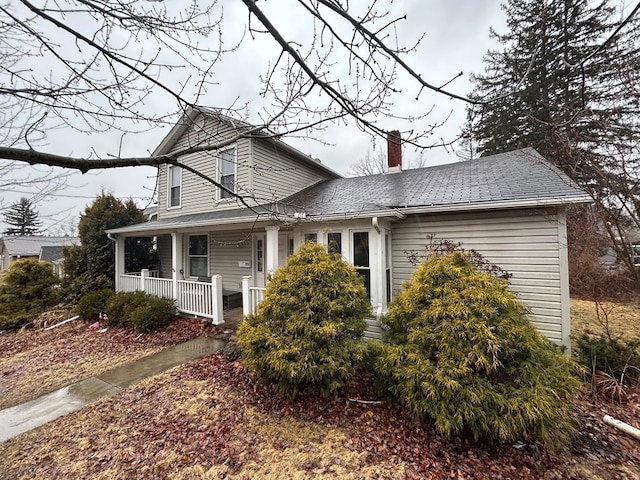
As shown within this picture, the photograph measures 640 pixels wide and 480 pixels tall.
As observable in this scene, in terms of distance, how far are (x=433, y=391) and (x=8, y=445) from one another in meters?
4.92

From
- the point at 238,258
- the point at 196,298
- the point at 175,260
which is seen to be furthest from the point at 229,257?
the point at 196,298

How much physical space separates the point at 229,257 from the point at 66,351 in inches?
182

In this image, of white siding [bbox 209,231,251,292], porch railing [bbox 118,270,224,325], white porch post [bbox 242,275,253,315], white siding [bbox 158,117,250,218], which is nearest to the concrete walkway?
white porch post [bbox 242,275,253,315]

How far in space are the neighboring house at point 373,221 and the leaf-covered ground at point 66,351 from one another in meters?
1.22

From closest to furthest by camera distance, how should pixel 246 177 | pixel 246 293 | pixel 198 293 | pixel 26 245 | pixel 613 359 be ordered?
pixel 613 359
pixel 246 293
pixel 198 293
pixel 246 177
pixel 26 245

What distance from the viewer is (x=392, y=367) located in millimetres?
3541

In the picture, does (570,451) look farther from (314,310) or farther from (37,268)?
(37,268)

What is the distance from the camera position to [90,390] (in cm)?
456

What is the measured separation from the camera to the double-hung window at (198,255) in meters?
10.3

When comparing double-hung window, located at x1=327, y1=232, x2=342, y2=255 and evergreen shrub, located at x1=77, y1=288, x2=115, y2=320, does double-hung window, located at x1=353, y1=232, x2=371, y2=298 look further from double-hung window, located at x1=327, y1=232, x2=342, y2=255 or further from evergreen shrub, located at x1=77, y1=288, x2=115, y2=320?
evergreen shrub, located at x1=77, y1=288, x2=115, y2=320

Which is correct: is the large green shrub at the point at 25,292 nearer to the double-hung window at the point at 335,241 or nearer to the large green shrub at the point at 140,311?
the large green shrub at the point at 140,311

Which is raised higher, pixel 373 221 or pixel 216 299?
pixel 373 221

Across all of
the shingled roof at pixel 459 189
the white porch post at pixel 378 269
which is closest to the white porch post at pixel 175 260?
the shingled roof at pixel 459 189

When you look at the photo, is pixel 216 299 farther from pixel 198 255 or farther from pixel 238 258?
pixel 198 255
